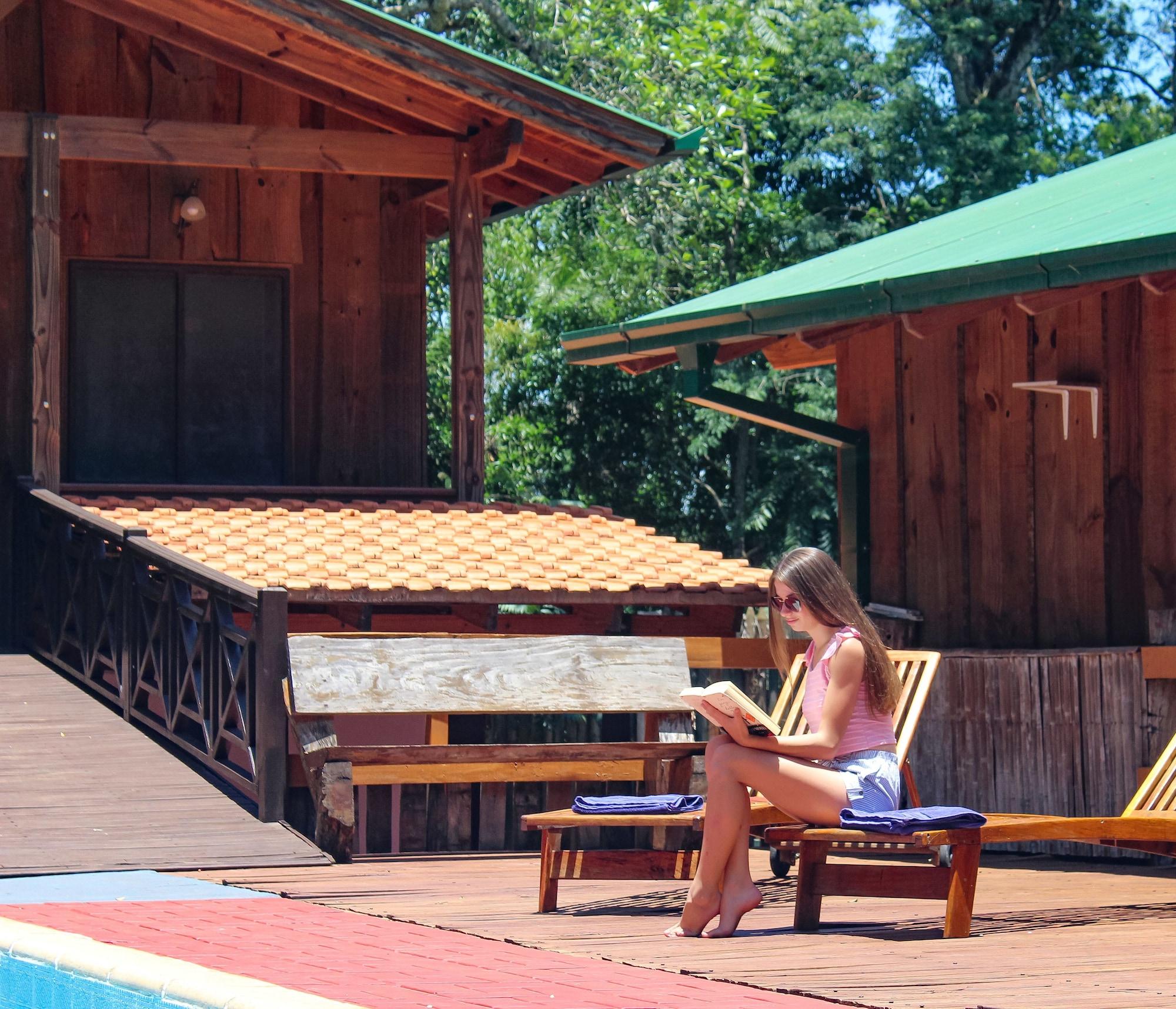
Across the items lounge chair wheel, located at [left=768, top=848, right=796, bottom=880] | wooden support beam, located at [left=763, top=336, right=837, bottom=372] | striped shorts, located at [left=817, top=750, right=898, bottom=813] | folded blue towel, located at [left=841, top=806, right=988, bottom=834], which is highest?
wooden support beam, located at [left=763, top=336, right=837, bottom=372]

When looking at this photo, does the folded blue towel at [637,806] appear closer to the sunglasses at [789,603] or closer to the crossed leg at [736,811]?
the crossed leg at [736,811]

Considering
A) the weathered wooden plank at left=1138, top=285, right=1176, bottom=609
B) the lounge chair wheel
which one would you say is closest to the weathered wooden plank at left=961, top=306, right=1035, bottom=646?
the weathered wooden plank at left=1138, top=285, right=1176, bottom=609

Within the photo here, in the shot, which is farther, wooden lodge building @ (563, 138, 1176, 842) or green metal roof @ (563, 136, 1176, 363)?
wooden lodge building @ (563, 138, 1176, 842)

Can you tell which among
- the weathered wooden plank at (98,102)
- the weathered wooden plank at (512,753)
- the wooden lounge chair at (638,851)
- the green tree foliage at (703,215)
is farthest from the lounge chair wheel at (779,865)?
the green tree foliage at (703,215)

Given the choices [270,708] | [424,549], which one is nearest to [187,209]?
[424,549]

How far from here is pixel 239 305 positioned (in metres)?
14.0

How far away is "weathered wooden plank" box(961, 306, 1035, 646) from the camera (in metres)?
9.98

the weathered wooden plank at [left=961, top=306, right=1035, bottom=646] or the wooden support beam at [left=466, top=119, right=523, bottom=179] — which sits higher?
the wooden support beam at [left=466, top=119, right=523, bottom=179]

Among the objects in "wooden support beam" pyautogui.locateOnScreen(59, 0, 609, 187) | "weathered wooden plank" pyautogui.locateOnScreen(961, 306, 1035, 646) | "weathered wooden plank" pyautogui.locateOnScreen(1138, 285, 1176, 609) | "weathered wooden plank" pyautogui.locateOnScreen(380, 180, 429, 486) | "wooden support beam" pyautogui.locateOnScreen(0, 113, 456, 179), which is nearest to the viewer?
"weathered wooden plank" pyautogui.locateOnScreen(1138, 285, 1176, 609)

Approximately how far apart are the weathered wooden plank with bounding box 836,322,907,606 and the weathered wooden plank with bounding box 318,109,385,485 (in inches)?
173

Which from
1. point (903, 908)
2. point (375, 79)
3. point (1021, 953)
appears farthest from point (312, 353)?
point (1021, 953)

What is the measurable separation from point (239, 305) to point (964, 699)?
21.7 ft

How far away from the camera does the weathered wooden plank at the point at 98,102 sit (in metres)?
13.5

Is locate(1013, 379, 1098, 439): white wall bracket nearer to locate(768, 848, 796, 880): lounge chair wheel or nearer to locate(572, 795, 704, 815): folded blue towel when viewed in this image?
locate(768, 848, 796, 880): lounge chair wheel
